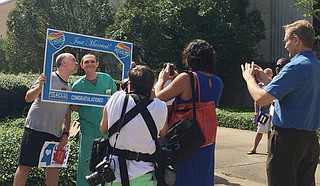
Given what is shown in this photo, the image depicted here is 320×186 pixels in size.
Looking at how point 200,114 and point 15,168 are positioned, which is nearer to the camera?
point 200,114

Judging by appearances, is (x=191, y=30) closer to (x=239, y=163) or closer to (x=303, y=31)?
(x=239, y=163)

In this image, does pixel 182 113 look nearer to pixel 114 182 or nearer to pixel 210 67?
pixel 210 67

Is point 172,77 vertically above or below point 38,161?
above

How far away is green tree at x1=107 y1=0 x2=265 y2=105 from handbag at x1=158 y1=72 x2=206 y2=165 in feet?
51.7

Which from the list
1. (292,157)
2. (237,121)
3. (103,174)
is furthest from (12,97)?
(292,157)

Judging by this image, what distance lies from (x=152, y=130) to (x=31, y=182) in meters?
2.87

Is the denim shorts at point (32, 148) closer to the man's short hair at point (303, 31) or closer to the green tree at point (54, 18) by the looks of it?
the man's short hair at point (303, 31)

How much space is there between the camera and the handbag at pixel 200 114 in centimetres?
382

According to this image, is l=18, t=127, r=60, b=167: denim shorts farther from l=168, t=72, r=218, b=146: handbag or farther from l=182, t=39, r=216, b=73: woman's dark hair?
l=182, t=39, r=216, b=73: woman's dark hair

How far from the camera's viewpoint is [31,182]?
5754mm

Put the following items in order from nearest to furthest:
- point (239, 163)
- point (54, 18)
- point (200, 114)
→ point (200, 114) → point (239, 163) → point (54, 18)

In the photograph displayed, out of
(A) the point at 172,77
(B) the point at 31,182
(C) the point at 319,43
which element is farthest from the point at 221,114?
(A) the point at 172,77

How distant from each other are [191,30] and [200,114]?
52.8 ft

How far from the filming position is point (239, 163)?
Result: 8.28m
